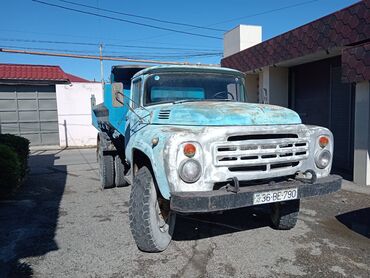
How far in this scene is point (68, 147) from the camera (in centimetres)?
1950

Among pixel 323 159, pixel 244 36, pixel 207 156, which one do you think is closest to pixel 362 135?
pixel 323 159

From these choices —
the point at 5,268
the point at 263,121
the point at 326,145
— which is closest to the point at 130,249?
the point at 5,268

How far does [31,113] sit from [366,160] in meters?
17.0

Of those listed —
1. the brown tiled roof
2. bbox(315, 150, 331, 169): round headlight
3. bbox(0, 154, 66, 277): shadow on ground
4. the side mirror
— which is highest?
the brown tiled roof

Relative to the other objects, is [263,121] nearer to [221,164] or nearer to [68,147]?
[221,164]

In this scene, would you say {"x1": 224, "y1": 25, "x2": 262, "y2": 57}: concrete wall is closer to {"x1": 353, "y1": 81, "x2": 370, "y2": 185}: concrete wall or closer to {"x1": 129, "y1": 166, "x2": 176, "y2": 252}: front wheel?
{"x1": 353, "y1": 81, "x2": 370, "y2": 185}: concrete wall

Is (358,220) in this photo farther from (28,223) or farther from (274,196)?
(28,223)

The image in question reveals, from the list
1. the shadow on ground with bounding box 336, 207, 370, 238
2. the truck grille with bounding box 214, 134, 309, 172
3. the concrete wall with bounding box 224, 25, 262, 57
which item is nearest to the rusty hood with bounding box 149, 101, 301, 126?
the truck grille with bounding box 214, 134, 309, 172

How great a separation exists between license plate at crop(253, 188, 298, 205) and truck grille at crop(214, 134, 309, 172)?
296 mm

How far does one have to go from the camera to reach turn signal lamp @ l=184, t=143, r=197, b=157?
11.7ft

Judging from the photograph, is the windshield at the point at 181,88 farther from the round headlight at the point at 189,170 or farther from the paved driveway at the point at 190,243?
the paved driveway at the point at 190,243

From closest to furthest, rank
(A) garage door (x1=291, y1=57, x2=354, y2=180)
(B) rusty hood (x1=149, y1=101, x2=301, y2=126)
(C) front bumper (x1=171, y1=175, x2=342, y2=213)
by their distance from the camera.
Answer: (C) front bumper (x1=171, y1=175, x2=342, y2=213) < (B) rusty hood (x1=149, y1=101, x2=301, y2=126) < (A) garage door (x1=291, y1=57, x2=354, y2=180)

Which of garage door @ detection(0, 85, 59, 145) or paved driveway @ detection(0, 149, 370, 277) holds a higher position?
garage door @ detection(0, 85, 59, 145)

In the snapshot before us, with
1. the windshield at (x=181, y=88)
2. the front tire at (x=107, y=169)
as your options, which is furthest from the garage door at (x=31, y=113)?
the windshield at (x=181, y=88)
